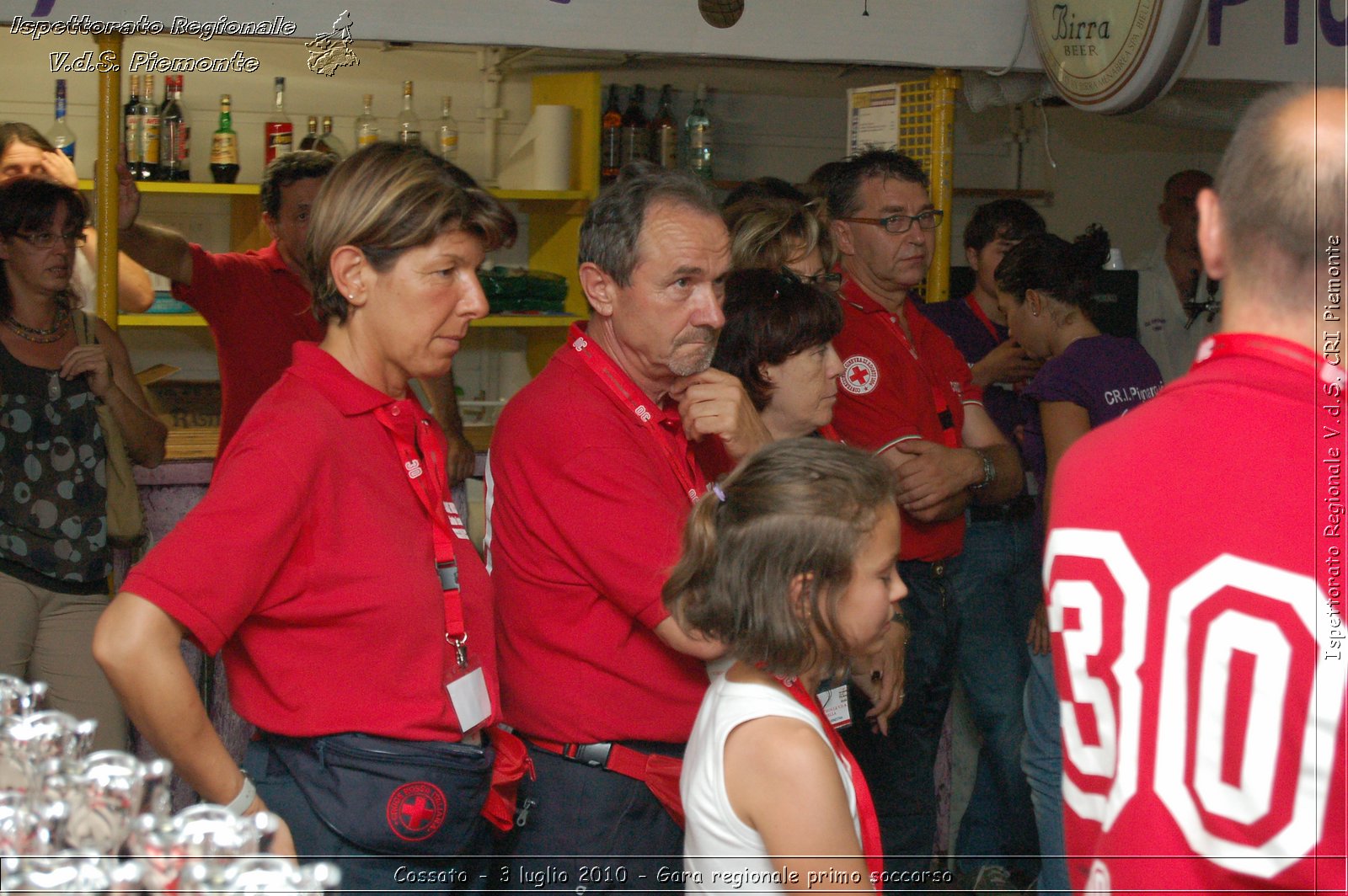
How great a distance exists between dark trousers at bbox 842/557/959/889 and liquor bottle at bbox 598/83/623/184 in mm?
2765

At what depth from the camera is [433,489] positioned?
5.76 feet

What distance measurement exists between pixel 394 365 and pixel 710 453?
29.4 inches

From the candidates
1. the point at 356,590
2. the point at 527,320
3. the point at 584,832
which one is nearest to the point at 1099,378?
the point at 584,832

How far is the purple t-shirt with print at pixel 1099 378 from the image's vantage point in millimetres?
2828

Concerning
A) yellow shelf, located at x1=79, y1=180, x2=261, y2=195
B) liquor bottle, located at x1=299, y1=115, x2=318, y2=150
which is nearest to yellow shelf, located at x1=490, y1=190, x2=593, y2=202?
liquor bottle, located at x1=299, y1=115, x2=318, y2=150

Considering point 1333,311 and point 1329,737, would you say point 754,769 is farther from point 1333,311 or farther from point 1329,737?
point 1333,311

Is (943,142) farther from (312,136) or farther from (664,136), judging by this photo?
(312,136)

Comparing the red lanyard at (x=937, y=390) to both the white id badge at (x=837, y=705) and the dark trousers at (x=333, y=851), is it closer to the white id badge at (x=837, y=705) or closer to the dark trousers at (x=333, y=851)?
the white id badge at (x=837, y=705)

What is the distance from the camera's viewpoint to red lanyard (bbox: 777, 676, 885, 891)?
153cm

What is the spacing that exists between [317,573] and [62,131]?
3871mm

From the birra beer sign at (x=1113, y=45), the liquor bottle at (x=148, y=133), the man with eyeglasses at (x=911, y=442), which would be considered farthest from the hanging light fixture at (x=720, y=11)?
the liquor bottle at (x=148, y=133)

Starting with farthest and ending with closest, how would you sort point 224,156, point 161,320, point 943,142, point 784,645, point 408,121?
point 408,121 → point 224,156 → point 161,320 → point 943,142 → point 784,645

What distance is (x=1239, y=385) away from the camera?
1128 millimetres

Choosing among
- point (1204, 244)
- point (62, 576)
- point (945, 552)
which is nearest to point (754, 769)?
point (1204, 244)
